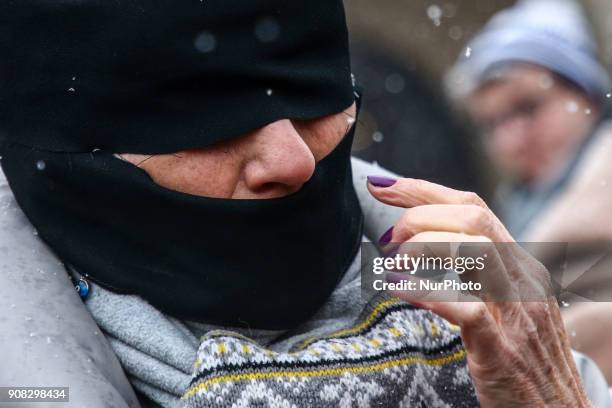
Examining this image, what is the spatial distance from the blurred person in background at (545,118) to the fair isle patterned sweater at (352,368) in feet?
5.93

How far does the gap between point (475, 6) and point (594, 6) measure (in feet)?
2.71

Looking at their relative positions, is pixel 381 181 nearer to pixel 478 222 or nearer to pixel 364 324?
pixel 478 222

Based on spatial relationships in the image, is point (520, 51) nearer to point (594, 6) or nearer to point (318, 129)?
point (594, 6)

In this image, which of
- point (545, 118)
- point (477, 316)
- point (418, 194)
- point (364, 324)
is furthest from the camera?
point (545, 118)

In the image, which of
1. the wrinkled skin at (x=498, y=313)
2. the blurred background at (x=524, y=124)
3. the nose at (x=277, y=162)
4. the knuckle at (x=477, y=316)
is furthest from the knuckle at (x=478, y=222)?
the blurred background at (x=524, y=124)

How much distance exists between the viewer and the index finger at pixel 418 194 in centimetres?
172

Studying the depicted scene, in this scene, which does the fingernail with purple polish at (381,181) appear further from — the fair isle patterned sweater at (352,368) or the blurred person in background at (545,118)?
the blurred person in background at (545,118)

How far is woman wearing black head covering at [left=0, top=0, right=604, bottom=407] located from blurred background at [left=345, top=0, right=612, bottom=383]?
192 centimetres

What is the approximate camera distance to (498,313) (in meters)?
1.67

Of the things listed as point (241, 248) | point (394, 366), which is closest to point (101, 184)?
point (241, 248)

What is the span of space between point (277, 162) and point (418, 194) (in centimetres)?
27
